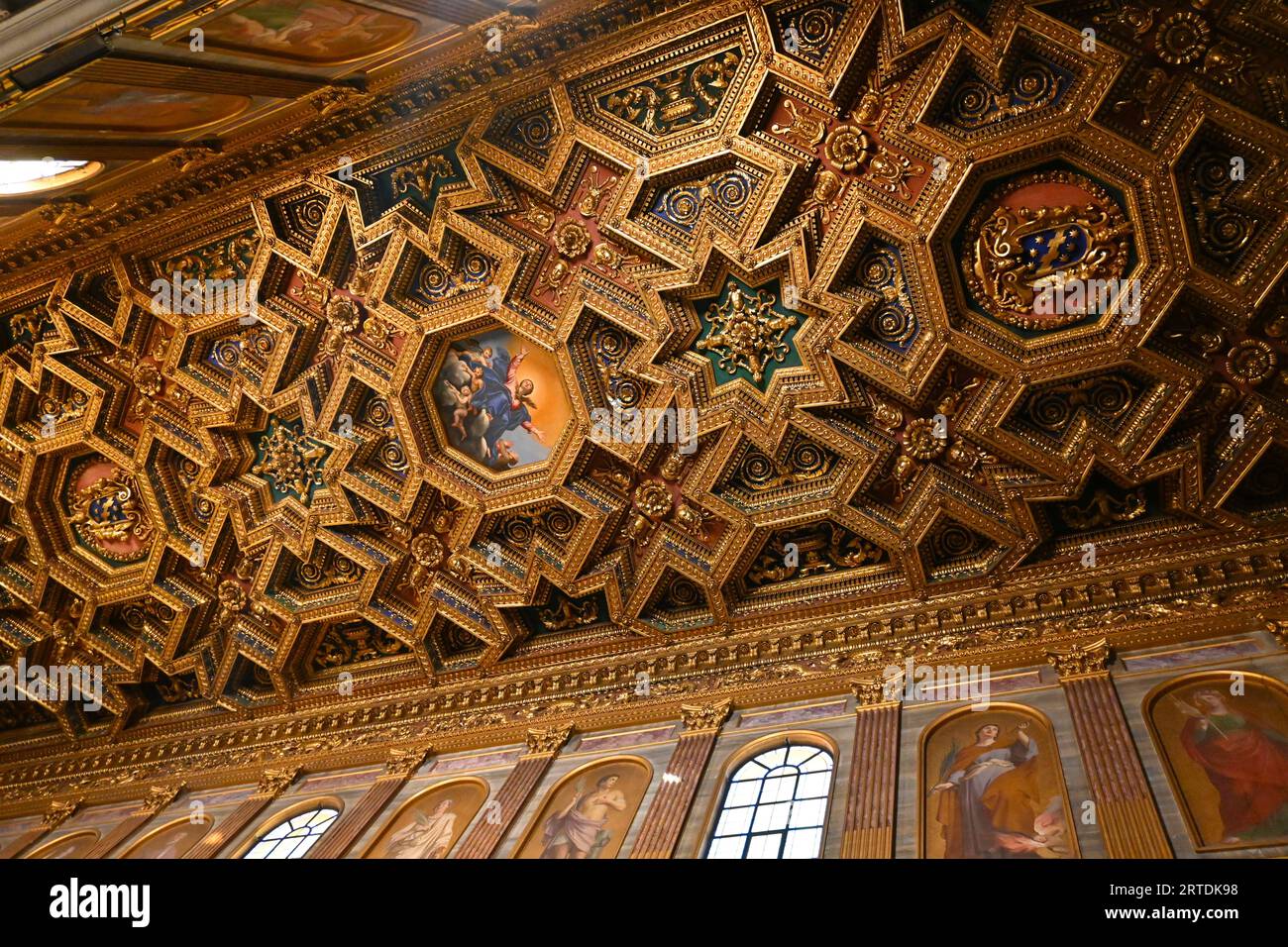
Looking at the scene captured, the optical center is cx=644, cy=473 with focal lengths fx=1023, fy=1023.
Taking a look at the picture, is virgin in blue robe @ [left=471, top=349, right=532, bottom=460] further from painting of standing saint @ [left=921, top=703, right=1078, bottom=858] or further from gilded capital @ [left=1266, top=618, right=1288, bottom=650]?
gilded capital @ [left=1266, top=618, right=1288, bottom=650]

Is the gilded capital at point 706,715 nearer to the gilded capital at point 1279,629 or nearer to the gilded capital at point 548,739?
the gilded capital at point 548,739

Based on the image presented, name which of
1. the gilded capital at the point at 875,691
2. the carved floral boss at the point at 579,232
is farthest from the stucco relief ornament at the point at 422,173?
the gilded capital at the point at 875,691

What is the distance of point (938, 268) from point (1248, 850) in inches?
243

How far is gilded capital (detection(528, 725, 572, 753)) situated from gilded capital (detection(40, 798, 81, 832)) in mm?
7252

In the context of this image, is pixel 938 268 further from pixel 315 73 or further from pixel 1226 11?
pixel 315 73

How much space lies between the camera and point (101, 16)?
8.16 meters

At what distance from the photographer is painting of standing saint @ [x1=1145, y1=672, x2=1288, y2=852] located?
7.62 meters

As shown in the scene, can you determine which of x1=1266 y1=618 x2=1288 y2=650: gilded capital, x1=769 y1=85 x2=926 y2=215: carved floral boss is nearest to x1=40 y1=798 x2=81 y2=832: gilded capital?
x1=769 y1=85 x2=926 y2=215: carved floral boss

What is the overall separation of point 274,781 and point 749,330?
813cm

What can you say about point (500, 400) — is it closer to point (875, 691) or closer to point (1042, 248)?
point (875, 691)

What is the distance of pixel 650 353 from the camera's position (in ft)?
40.0

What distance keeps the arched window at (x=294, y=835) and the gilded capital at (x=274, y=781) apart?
2.12 ft
